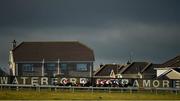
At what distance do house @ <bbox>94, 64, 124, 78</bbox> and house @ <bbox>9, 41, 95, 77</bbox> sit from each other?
2306 centimetres

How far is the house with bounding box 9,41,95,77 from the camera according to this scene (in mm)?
105438

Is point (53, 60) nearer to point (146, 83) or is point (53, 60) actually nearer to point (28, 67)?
point (28, 67)

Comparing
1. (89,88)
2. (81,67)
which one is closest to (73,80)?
(89,88)

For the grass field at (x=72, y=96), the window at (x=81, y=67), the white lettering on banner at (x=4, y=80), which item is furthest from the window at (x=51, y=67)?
the grass field at (x=72, y=96)

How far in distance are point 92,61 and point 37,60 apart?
12227mm

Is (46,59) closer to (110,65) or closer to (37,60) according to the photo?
(37,60)

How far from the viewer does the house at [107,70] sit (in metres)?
132

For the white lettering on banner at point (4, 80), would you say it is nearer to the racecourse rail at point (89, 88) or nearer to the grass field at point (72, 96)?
the racecourse rail at point (89, 88)

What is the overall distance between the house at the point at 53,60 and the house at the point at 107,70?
2306 centimetres

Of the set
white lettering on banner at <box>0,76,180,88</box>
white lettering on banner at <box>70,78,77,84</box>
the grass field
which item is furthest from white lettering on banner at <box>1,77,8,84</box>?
the grass field

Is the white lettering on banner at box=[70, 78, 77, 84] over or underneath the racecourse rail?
over

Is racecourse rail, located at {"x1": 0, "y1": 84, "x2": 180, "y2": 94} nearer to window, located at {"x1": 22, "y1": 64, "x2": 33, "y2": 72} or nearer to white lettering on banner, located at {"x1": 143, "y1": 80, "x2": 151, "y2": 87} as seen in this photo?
white lettering on banner, located at {"x1": 143, "y1": 80, "x2": 151, "y2": 87}

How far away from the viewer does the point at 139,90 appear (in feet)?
202

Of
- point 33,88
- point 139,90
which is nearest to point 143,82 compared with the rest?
point 139,90
